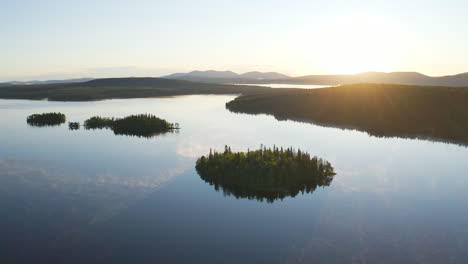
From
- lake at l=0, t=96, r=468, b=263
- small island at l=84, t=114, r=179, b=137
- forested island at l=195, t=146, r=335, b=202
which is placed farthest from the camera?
small island at l=84, t=114, r=179, b=137

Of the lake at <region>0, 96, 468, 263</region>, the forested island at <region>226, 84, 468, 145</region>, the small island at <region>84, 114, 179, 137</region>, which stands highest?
the forested island at <region>226, 84, 468, 145</region>

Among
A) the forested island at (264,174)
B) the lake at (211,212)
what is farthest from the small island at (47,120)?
the forested island at (264,174)

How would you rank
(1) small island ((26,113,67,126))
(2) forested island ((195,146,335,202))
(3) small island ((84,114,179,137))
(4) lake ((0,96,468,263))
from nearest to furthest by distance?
1. (4) lake ((0,96,468,263))
2. (2) forested island ((195,146,335,202))
3. (3) small island ((84,114,179,137))
4. (1) small island ((26,113,67,126))

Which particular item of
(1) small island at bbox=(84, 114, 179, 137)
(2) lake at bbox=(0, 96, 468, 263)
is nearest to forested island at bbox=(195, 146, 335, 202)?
(2) lake at bbox=(0, 96, 468, 263)

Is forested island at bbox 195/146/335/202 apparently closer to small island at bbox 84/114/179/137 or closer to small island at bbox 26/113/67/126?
small island at bbox 84/114/179/137

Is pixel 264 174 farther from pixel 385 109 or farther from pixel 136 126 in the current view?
Result: pixel 385 109

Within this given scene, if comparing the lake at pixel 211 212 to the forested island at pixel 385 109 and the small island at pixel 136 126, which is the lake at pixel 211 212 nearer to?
the small island at pixel 136 126

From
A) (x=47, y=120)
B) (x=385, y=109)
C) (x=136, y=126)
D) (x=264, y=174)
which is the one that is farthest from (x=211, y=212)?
(x=385, y=109)
